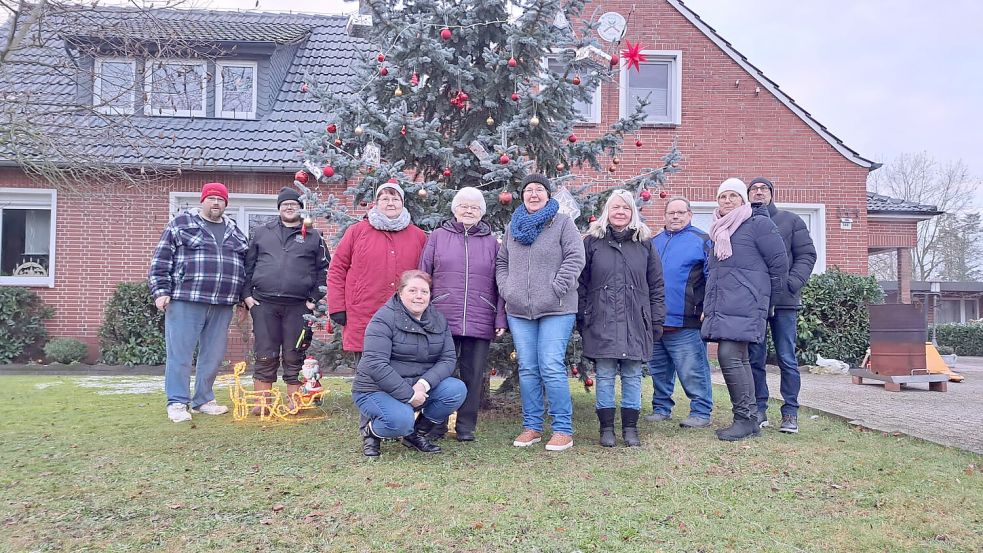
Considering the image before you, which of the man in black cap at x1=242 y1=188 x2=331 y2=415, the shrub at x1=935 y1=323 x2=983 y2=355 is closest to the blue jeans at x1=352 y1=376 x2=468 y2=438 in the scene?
the man in black cap at x1=242 y1=188 x2=331 y2=415

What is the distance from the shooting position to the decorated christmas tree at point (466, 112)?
17.9 feet

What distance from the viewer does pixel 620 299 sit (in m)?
4.89

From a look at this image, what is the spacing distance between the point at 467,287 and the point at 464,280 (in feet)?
0.17

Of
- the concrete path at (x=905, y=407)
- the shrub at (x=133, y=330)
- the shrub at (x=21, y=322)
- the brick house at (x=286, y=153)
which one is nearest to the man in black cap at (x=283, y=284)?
the concrete path at (x=905, y=407)

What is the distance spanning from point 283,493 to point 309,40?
39.7ft

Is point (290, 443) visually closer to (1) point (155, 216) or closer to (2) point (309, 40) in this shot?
(1) point (155, 216)

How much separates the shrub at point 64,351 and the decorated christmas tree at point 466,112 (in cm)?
755

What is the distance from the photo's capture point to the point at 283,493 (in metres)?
3.72

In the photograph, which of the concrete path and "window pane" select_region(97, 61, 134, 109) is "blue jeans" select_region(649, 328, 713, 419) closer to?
the concrete path

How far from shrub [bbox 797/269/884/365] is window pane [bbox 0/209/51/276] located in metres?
12.6

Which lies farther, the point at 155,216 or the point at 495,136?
the point at 155,216

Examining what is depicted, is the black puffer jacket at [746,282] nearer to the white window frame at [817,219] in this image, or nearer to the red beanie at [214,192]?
the red beanie at [214,192]

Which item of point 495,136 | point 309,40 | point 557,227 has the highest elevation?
point 309,40

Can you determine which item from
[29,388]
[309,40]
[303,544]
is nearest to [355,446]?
[303,544]
